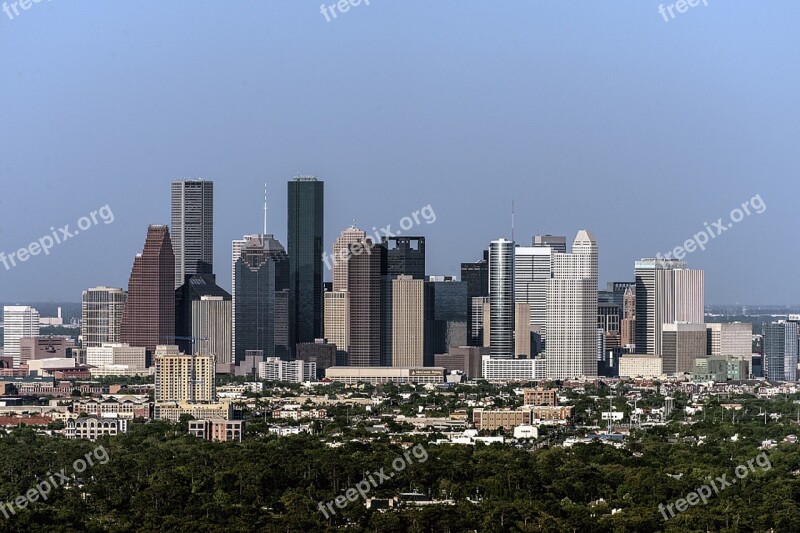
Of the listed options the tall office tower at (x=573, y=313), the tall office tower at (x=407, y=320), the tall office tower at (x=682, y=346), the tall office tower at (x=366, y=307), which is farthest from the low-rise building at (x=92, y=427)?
the tall office tower at (x=682, y=346)

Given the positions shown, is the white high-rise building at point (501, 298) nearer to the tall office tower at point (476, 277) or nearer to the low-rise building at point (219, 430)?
the tall office tower at point (476, 277)

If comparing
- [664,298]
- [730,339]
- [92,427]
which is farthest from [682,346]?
[92,427]

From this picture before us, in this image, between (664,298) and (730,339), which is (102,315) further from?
(730,339)

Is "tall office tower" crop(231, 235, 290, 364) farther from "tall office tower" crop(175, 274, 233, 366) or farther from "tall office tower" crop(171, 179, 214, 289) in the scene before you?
"tall office tower" crop(171, 179, 214, 289)

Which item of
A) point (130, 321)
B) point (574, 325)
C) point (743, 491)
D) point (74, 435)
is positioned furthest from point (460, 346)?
point (743, 491)

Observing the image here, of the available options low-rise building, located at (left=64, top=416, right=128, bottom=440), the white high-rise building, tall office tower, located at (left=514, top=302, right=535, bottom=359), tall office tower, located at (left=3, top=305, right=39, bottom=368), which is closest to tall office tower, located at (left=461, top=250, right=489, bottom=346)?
the white high-rise building

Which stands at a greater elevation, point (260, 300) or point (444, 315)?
point (260, 300)
